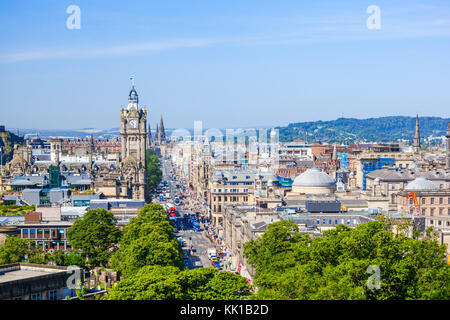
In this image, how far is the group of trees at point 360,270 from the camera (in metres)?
49.1

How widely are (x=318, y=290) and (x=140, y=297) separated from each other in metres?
12.0

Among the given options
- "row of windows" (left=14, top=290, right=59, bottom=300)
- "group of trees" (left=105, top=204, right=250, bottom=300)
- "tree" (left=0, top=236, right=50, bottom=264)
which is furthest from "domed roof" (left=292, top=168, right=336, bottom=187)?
"row of windows" (left=14, top=290, right=59, bottom=300)

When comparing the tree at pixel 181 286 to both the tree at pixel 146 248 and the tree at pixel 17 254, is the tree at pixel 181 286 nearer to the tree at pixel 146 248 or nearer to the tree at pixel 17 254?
the tree at pixel 146 248

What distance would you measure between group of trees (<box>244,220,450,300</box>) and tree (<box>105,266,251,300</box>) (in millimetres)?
2325

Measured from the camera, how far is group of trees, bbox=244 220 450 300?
4912cm

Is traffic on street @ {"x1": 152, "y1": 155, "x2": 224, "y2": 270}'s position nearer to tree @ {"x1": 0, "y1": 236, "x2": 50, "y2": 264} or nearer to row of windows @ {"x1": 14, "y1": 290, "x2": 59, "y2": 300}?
tree @ {"x1": 0, "y1": 236, "x2": 50, "y2": 264}

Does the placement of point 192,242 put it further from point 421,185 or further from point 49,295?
point 49,295

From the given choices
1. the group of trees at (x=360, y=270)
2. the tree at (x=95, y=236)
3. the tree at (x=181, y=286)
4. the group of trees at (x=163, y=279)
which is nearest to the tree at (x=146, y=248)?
the group of trees at (x=163, y=279)

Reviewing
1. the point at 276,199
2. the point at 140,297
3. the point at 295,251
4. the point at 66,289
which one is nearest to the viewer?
the point at 140,297

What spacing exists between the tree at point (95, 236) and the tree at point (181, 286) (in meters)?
27.4

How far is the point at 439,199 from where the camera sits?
124m

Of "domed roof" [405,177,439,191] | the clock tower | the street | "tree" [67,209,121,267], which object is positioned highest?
the clock tower
